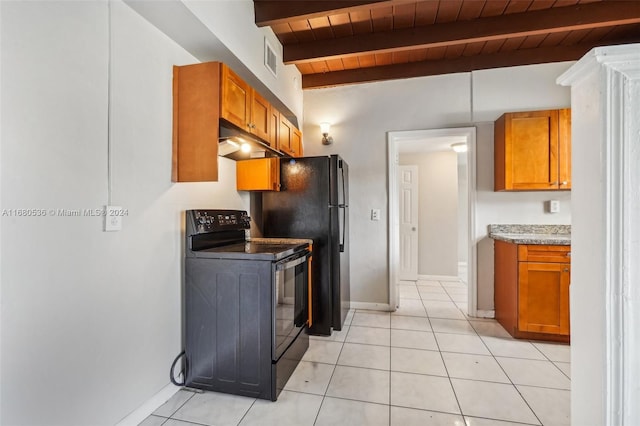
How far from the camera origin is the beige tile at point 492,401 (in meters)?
1.68

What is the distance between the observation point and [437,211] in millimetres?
5168

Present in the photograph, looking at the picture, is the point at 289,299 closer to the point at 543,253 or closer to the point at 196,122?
the point at 196,122

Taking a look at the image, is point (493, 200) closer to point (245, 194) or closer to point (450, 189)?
point (450, 189)

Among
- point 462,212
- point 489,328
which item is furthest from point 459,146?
point 489,328

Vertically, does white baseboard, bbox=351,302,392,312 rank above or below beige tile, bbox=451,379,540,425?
above

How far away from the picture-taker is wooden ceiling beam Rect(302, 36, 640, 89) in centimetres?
306

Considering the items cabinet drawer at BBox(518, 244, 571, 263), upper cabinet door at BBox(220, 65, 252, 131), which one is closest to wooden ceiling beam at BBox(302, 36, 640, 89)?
upper cabinet door at BBox(220, 65, 252, 131)

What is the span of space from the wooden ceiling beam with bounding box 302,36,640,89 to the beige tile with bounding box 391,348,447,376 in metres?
2.90

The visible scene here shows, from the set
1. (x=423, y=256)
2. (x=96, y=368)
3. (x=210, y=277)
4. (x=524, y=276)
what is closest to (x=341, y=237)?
(x=210, y=277)

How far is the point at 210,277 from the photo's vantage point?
1888mm

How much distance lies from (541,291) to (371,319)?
159 cm

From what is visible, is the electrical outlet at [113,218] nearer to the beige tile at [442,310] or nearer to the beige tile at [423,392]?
the beige tile at [423,392]

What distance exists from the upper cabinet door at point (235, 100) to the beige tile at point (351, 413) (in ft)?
6.03

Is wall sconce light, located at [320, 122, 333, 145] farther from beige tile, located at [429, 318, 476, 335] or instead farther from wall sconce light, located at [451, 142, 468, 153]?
beige tile, located at [429, 318, 476, 335]
